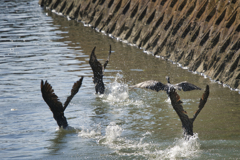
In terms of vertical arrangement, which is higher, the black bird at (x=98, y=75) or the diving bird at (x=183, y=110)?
the diving bird at (x=183, y=110)

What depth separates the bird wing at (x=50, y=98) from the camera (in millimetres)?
8664

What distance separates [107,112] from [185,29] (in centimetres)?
644

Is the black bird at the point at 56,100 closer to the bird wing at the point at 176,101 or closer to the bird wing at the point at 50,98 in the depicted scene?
the bird wing at the point at 50,98

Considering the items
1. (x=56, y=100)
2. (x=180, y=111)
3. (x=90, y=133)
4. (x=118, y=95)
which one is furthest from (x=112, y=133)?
(x=118, y=95)

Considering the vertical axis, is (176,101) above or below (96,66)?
above

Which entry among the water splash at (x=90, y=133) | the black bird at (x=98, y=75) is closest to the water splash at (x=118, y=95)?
the black bird at (x=98, y=75)

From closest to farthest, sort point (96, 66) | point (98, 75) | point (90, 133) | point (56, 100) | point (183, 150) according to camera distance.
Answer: point (183, 150)
point (56, 100)
point (90, 133)
point (96, 66)
point (98, 75)

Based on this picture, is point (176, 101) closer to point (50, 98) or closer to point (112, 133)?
point (112, 133)

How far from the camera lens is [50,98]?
8859 mm

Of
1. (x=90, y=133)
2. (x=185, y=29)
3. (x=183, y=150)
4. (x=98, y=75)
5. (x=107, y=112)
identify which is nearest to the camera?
(x=183, y=150)

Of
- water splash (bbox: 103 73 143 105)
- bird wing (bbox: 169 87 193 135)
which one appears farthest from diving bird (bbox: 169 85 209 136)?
water splash (bbox: 103 73 143 105)

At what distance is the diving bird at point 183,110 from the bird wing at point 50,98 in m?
2.73

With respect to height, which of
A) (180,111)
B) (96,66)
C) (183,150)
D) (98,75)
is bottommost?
(98,75)

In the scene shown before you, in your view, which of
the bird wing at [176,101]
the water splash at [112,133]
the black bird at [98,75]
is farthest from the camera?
the black bird at [98,75]
